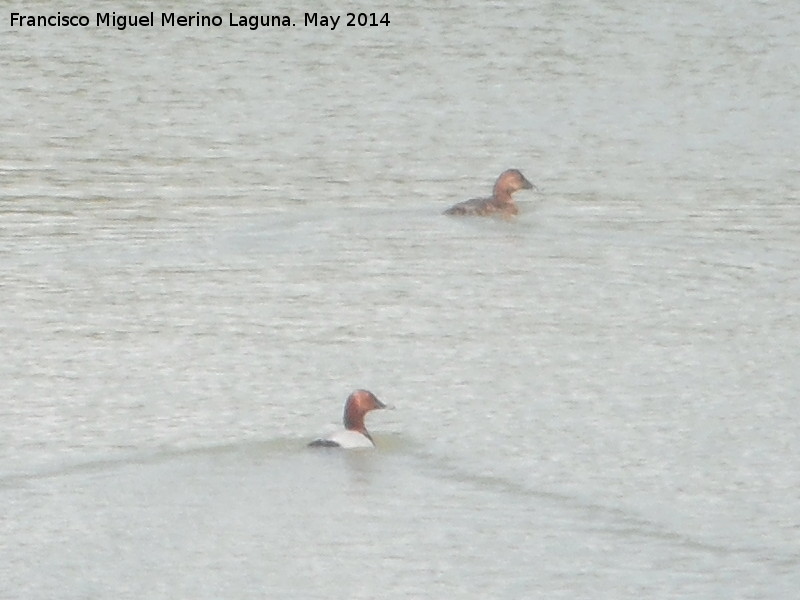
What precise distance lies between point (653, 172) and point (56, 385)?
779 centimetres

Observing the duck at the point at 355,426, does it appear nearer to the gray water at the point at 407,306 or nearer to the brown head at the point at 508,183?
the gray water at the point at 407,306

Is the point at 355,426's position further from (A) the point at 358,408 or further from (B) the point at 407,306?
(B) the point at 407,306

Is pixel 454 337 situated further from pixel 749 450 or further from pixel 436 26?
pixel 436 26

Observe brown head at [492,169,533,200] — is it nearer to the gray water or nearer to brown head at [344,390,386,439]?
the gray water

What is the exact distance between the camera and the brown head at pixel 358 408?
12.8 metres

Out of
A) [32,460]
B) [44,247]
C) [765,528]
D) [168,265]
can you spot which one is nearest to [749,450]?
[765,528]

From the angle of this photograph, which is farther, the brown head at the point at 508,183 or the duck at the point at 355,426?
the brown head at the point at 508,183

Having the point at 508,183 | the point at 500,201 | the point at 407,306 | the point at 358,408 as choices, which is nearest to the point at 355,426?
the point at 358,408

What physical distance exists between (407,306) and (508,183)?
A: 3149 mm

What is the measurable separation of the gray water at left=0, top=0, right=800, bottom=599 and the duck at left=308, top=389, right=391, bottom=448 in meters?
0.10

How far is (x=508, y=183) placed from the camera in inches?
737

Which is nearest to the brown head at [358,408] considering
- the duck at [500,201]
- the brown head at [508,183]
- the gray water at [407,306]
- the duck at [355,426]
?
the duck at [355,426]

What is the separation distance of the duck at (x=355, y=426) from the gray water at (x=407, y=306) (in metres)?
0.10

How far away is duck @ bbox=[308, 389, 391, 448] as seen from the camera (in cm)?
1259
